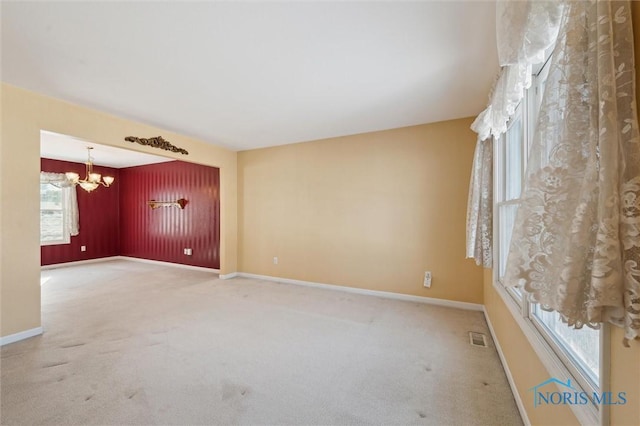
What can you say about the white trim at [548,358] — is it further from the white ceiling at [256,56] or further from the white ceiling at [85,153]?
the white ceiling at [85,153]

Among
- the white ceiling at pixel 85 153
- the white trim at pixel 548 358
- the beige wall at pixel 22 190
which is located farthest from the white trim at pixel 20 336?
the white trim at pixel 548 358

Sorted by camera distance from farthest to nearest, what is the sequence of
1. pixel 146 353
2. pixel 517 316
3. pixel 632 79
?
1. pixel 146 353
2. pixel 517 316
3. pixel 632 79

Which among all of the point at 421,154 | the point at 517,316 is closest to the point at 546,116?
the point at 517,316

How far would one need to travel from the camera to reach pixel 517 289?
1312 mm

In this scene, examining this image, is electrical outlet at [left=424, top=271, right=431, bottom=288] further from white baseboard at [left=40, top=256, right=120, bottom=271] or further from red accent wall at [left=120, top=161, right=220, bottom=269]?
white baseboard at [left=40, top=256, right=120, bottom=271]

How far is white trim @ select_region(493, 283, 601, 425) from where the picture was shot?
827mm

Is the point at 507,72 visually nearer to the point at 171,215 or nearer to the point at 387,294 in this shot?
the point at 387,294

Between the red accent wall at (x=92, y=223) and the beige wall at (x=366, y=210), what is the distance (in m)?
4.21

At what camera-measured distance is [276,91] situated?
2.47 metres

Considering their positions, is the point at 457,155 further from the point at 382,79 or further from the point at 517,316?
the point at 517,316

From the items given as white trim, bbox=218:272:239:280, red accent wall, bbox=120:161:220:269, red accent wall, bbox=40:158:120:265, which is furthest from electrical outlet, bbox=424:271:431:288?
red accent wall, bbox=40:158:120:265

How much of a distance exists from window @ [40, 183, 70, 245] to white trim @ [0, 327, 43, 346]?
4360 millimetres

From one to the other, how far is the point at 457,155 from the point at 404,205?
2.93 feet

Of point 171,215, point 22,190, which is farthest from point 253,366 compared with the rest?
point 171,215
